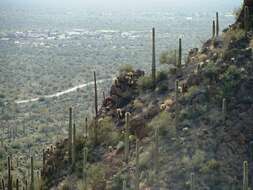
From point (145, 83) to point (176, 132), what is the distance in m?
4.51

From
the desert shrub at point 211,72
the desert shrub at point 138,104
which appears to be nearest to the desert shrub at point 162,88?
the desert shrub at point 138,104

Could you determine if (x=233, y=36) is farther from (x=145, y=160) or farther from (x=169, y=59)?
(x=145, y=160)

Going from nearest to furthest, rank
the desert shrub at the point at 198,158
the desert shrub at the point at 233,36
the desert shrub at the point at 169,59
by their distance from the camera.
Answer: the desert shrub at the point at 198,158, the desert shrub at the point at 233,36, the desert shrub at the point at 169,59

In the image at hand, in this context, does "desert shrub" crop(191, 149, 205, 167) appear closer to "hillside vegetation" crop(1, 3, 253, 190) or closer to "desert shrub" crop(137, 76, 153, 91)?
"hillside vegetation" crop(1, 3, 253, 190)

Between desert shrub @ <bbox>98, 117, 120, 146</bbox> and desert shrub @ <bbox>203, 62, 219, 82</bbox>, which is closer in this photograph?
desert shrub @ <bbox>203, 62, 219, 82</bbox>

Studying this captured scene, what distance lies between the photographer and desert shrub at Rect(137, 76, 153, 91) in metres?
24.8

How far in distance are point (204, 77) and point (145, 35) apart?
399 ft

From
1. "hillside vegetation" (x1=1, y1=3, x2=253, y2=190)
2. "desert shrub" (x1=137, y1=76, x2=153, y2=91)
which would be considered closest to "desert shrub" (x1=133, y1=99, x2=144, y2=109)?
"hillside vegetation" (x1=1, y1=3, x2=253, y2=190)

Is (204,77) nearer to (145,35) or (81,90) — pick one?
(81,90)

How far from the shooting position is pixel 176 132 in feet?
68.4

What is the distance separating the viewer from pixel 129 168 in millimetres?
20547

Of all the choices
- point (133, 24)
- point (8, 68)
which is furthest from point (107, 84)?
point (133, 24)

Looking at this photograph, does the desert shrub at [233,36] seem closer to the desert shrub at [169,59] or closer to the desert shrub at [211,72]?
the desert shrub at [211,72]

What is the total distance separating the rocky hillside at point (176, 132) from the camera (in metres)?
19.2
